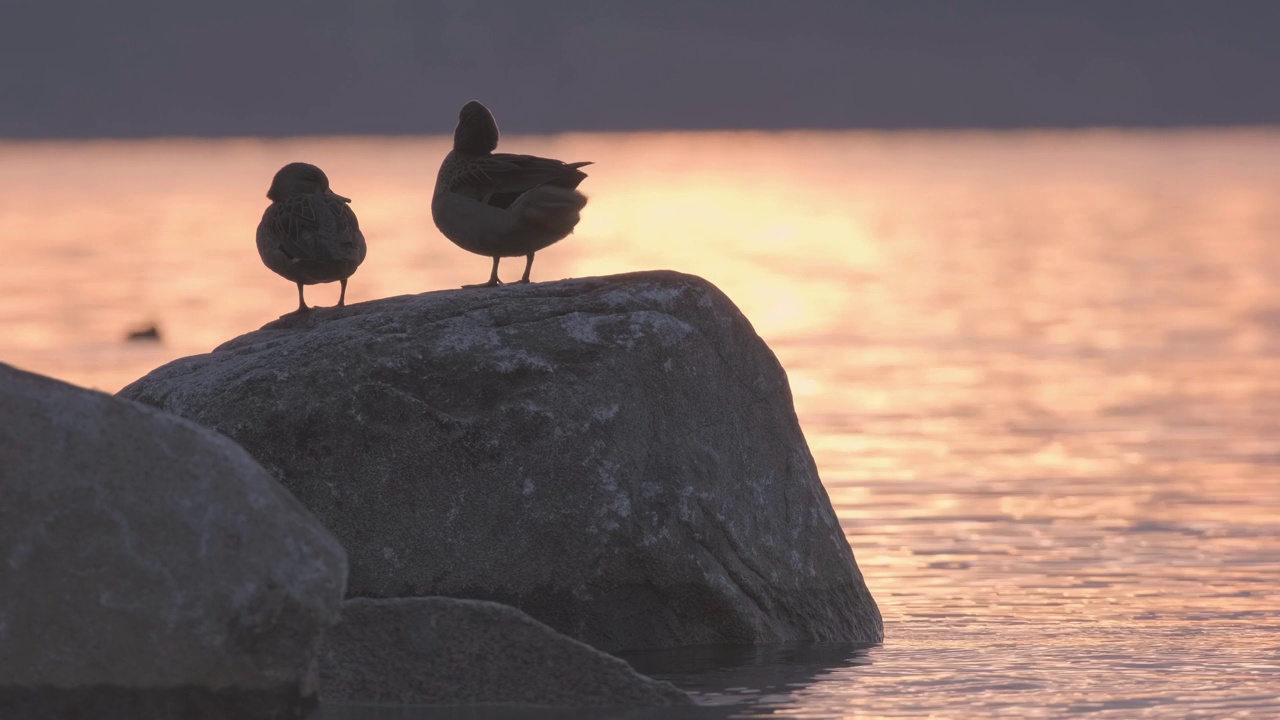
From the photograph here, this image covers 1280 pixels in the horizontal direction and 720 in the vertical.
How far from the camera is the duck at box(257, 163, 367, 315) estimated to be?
1054 cm

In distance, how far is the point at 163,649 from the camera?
7441 mm

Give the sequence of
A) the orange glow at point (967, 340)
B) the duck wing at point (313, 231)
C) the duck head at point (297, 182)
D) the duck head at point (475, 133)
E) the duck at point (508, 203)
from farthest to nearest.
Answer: the orange glow at point (967, 340) < the duck head at point (475, 133) < the duck head at point (297, 182) < the duck at point (508, 203) < the duck wing at point (313, 231)

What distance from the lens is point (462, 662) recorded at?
27.9ft

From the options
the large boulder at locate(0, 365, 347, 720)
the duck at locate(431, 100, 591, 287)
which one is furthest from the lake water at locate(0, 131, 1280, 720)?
the duck at locate(431, 100, 591, 287)

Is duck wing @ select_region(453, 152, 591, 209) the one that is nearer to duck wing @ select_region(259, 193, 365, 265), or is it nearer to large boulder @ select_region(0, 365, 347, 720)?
duck wing @ select_region(259, 193, 365, 265)

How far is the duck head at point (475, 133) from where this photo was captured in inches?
455

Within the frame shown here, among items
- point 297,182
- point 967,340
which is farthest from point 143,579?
point 967,340

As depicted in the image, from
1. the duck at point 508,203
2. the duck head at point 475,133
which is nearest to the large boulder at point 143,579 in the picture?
the duck at point 508,203

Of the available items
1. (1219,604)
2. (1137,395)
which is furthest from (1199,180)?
(1219,604)

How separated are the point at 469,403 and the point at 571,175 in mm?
1662

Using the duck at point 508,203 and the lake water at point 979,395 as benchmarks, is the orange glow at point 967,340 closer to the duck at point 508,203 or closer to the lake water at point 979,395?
the lake water at point 979,395

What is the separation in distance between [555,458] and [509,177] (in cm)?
198

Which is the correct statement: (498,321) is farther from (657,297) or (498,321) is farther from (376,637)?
(376,637)

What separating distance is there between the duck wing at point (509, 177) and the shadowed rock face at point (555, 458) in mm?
695
